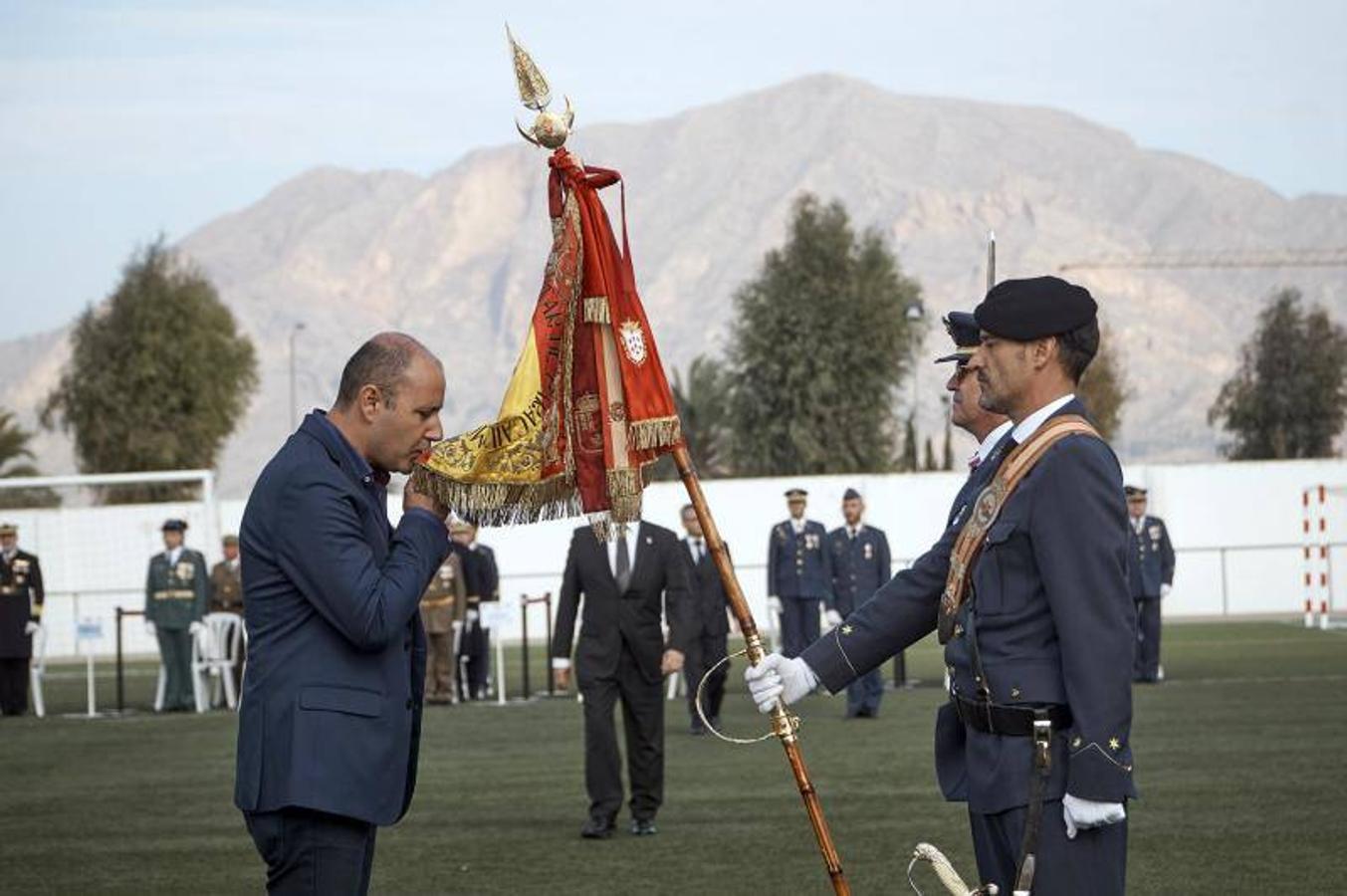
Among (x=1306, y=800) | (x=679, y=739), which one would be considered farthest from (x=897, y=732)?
(x=1306, y=800)

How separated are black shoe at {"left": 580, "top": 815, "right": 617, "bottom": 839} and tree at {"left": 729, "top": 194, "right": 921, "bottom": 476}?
5601 centimetres

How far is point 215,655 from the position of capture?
91.1 ft

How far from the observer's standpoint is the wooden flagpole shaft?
6.29 meters

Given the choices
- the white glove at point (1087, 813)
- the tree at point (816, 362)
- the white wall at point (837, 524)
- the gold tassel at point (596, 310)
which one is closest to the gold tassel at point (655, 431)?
the gold tassel at point (596, 310)

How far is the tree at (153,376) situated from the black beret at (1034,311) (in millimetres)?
66328

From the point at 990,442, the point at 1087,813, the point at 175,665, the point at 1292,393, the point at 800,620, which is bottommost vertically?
the point at 175,665

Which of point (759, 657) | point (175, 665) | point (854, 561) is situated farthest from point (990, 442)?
point (175, 665)

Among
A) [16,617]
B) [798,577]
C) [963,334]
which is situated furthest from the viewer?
[16,617]

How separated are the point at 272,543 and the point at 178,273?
73.6 m

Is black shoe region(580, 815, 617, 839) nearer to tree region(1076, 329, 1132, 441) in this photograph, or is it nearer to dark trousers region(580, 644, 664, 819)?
dark trousers region(580, 644, 664, 819)

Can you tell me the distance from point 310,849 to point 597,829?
8349mm

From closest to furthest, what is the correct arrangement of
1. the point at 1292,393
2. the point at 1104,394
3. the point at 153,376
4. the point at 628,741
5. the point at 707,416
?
the point at 628,741 < the point at 153,376 < the point at 707,416 < the point at 1292,393 < the point at 1104,394

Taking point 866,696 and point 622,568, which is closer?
point 622,568

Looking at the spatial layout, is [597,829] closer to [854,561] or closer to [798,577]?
[854,561]
